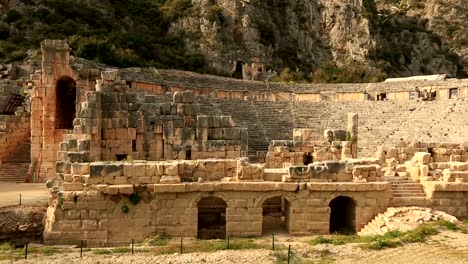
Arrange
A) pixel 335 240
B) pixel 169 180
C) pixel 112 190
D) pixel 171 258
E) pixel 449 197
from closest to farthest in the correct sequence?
pixel 171 258 < pixel 335 240 < pixel 112 190 < pixel 169 180 < pixel 449 197

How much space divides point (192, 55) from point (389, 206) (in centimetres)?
3959

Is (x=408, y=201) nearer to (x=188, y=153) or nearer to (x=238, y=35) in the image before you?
(x=188, y=153)

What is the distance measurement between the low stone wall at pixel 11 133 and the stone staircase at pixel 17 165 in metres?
0.24

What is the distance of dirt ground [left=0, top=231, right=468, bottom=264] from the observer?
10578mm

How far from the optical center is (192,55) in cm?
5153

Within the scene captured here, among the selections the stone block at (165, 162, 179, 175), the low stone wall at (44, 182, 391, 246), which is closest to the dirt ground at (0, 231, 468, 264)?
the low stone wall at (44, 182, 391, 246)

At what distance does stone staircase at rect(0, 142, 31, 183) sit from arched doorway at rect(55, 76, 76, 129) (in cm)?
211

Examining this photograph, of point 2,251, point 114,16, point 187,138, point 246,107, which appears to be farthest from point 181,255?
point 114,16

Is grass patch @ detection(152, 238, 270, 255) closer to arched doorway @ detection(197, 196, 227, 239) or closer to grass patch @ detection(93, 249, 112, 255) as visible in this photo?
grass patch @ detection(93, 249, 112, 255)

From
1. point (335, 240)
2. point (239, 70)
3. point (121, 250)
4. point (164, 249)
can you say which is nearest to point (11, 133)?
point (121, 250)

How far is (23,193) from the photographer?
57.9ft

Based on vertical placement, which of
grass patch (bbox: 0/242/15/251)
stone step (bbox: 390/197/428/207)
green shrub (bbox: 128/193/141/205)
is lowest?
grass patch (bbox: 0/242/15/251)

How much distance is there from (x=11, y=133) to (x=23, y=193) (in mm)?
7431

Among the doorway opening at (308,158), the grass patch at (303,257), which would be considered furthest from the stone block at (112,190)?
the doorway opening at (308,158)
